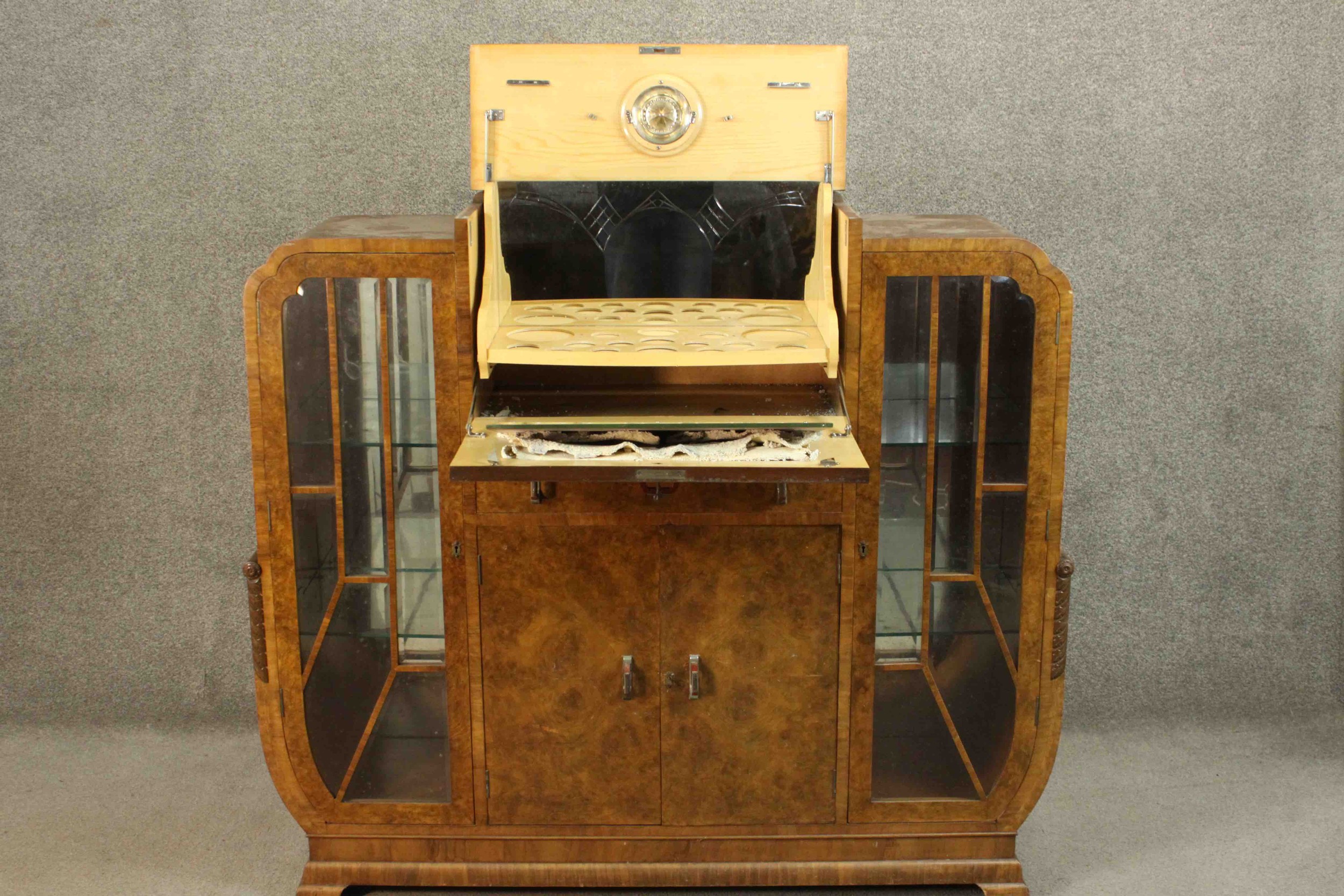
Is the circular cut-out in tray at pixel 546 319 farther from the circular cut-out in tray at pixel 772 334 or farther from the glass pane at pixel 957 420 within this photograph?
the glass pane at pixel 957 420

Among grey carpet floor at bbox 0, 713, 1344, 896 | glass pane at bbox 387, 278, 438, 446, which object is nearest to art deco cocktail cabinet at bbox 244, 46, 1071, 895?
glass pane at bbox 387, 278, 438, 446

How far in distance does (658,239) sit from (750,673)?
2.70ft

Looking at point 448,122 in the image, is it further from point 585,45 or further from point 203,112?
point 585,45

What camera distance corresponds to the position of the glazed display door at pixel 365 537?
240cm

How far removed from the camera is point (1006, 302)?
7.93 feet

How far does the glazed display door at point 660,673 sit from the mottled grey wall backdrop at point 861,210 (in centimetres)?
101

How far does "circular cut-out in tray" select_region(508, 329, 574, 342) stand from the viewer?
7.59 ft

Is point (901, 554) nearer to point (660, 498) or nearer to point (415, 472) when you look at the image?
point (660, 498)

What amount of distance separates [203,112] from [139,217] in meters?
0.29

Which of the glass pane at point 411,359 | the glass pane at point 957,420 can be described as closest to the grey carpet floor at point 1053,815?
the glass pane at point 957,420

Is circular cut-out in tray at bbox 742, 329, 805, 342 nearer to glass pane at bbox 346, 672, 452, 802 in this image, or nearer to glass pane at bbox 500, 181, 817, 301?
glass pane at bbox 500, 181, 817, 301

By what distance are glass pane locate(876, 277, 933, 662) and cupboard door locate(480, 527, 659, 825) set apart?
1.44 feet

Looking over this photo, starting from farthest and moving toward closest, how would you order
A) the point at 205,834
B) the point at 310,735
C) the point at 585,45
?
the point at 205,834 < the point at 310,735 < the point at 585,45

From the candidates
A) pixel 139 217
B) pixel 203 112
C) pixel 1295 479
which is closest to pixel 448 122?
pixel 203 112
